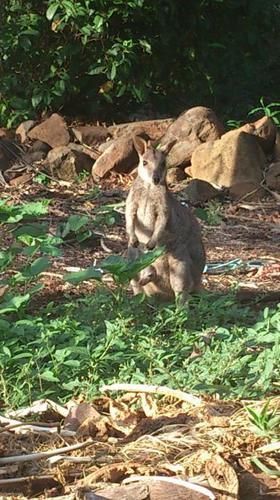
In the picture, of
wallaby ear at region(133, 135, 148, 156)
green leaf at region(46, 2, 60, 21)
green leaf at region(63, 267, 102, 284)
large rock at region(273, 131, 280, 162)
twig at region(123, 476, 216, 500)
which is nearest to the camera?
twig at region(123, 476, 216, 500)

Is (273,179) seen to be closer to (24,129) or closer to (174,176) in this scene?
(174,176)

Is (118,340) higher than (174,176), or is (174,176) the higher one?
(118,340)

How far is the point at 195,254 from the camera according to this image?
7.43 m

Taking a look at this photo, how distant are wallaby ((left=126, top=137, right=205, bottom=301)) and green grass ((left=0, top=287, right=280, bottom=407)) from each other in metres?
0.70

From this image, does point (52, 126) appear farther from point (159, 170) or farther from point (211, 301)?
point (211, 301)

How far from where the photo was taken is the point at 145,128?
1171 cm

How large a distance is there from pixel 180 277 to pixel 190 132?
418 cm

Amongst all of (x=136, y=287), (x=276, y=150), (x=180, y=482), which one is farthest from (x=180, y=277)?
(x=276, y=150)

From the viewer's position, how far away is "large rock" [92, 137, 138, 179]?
10961mm

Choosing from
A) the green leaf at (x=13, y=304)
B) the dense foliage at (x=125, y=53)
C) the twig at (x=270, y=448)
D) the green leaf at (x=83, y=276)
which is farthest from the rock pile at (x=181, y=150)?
the twig at (x=270, y=448)

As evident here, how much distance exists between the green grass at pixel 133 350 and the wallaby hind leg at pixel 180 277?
60 centimetres

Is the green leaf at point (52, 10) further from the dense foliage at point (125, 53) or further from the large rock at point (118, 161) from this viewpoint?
the large rock at point (118, 161)

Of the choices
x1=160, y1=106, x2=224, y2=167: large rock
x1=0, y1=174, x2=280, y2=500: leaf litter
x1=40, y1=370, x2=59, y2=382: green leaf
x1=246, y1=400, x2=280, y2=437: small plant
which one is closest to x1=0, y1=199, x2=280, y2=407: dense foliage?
x1=40, y1=370, x2=59, y2=382: green leaf

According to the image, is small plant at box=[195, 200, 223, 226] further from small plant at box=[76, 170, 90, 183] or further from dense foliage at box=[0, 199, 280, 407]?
dense foliage at box=[0, 199, 280, 407]
